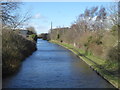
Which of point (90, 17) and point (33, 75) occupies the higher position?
point (90, 17)

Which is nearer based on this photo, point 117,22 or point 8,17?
point 8,17

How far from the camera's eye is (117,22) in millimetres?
21172

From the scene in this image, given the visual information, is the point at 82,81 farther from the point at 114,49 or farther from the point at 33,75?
the point at 114,49

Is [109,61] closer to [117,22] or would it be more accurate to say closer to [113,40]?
[113,40]

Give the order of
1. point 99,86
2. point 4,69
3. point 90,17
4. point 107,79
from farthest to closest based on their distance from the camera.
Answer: point 90,17
point 4,69
point 107,79
point 99,86

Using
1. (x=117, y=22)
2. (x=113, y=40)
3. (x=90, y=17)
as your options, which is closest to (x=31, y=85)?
(x=113, y=40)

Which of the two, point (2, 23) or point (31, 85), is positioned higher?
point (2, 23)

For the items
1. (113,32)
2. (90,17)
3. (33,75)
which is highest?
(90,17)

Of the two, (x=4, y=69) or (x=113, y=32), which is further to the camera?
(x=113, y=32)

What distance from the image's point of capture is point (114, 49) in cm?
1872

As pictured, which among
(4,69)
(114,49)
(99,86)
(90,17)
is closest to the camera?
(99,86)

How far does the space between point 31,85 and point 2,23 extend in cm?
599

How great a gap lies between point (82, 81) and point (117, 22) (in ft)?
29.2

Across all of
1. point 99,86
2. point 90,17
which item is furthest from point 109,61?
point 90,17
